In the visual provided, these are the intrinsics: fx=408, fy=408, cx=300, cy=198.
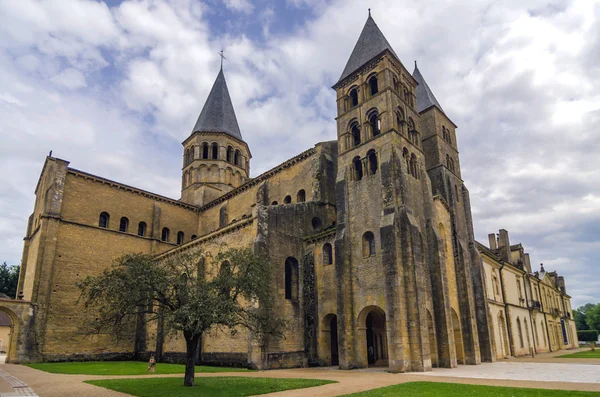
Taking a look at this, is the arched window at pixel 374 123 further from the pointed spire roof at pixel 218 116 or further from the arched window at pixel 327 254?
the pointed spire roof at pixel 218 116

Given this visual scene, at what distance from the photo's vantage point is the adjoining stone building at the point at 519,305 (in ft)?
113

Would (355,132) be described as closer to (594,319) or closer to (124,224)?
(124,224)

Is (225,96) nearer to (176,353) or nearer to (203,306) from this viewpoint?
(176,353)

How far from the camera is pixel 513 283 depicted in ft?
131

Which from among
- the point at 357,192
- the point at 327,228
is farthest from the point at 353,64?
the point at 327,228

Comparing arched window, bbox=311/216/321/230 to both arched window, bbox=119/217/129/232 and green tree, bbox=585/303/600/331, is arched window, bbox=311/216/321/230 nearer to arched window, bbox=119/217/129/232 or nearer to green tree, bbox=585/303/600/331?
arched window, bbox=119/217/129/232

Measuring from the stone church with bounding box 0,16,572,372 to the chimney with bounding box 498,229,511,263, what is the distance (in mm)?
10826

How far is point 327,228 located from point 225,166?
Result: 22730 mm

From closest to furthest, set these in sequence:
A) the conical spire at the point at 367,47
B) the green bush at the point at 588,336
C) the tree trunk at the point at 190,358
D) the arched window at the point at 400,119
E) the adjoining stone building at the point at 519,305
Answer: the tree trunk at the point at 190,358
the arched window at the point at 400,119
the conical spire at the point at 367,47
the adjoining stone building at the point at 519,305
the green bush at the point at 588,336

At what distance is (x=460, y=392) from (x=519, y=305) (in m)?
31.2

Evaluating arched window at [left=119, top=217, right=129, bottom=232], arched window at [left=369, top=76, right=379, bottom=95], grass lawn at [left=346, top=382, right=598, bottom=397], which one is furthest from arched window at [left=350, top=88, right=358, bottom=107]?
arched window at [left=119, top=217, right=129, bottom=232]

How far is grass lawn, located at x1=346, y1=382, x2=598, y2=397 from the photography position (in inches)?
483

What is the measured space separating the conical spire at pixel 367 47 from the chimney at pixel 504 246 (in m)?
22.8

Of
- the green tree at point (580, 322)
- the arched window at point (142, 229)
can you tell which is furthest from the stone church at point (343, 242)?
the green tree at point (580, 322)
